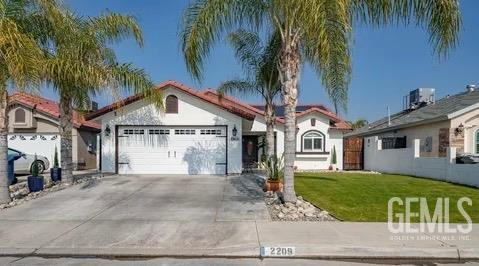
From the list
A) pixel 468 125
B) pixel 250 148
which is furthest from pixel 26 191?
pixel 468 125

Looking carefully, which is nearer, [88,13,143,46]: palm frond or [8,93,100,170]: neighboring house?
[88,13,143,46]: palm frond

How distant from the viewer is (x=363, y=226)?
8.49 metres

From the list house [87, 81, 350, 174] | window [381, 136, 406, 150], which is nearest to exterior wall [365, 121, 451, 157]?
window [381, 136, 406, 150]

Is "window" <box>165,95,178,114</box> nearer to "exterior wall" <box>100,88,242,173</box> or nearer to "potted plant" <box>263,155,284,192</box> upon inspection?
"exterior wall" <box>100,88,242,173</box>

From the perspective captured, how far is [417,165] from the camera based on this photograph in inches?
770

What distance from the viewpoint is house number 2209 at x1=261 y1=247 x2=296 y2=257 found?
6.87 meters

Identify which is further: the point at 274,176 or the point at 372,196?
the point at 274,176

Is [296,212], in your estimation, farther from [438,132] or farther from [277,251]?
[438,132]

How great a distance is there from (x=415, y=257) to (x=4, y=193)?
9.87 m

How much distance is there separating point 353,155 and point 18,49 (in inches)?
851

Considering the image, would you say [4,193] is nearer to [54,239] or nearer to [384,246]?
[54,239]

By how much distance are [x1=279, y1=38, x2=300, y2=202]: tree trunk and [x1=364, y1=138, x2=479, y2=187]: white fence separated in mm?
7801

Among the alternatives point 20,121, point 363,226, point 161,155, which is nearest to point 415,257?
point 363,226

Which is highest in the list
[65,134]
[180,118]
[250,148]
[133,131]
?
[180,118]
